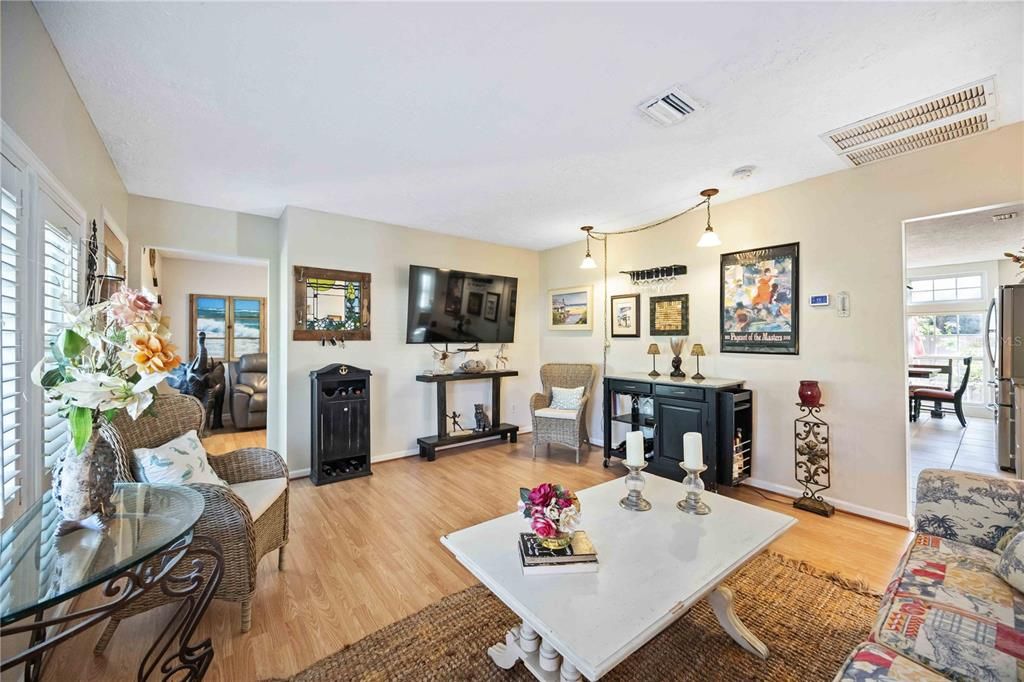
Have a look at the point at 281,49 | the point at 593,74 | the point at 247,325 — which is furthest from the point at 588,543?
the point at 247,325

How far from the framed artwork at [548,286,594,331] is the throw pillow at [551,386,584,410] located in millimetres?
822

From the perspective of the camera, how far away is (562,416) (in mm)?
4355

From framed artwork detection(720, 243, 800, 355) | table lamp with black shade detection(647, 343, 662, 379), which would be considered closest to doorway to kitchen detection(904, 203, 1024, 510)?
framed artwork detection(720, 243, 800, 355)

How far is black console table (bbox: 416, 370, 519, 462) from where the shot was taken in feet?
14.5

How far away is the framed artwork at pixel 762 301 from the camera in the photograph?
10.6 ft

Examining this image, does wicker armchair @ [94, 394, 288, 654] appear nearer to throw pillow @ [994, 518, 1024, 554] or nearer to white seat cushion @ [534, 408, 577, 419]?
white seat cushion @ [534, 408, 577, 419]

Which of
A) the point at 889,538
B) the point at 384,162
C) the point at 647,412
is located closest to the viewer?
the point at 889,538

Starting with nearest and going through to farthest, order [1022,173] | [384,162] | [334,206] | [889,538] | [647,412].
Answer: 1. [1022,173]
2. [889,538]
3. [384,162]
4. [334,206]
5. [647,412]

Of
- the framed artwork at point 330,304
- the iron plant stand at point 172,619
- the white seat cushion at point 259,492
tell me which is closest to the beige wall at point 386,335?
the framed artwork at point 330,304

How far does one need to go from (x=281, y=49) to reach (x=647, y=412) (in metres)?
3.83

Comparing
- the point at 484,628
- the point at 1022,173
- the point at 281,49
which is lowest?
the point at 484,628

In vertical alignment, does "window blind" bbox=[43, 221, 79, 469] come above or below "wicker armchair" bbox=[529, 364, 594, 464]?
above

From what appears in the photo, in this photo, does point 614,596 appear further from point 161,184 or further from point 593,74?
point 161,184

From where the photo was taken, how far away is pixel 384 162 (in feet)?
9.17
